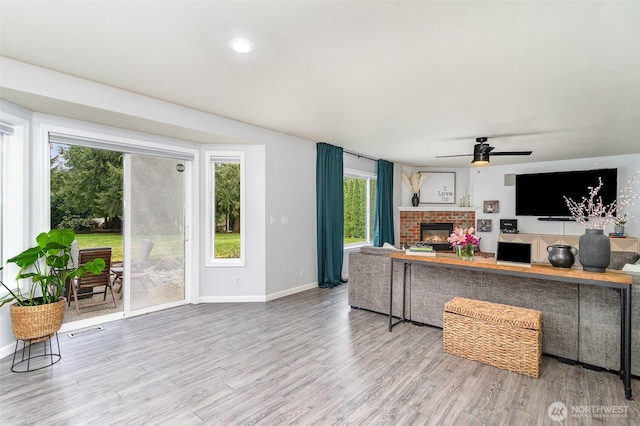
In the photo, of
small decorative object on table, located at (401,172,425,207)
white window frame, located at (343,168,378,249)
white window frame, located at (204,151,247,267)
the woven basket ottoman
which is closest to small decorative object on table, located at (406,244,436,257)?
the woven basket ottoman

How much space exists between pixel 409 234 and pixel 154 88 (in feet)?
20.2

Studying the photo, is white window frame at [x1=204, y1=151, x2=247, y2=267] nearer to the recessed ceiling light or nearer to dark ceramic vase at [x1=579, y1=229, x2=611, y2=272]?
the recessed ceiling light

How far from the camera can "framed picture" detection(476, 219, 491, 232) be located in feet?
24.3

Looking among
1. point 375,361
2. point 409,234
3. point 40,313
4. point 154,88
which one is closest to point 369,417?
point 375,361

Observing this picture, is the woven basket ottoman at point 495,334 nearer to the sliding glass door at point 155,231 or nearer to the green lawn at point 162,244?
the green lawn at point 162,244

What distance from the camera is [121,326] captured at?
11.4 ft

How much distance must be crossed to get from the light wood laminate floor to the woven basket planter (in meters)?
0.28

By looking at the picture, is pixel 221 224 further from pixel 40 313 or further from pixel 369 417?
pixel 369 417

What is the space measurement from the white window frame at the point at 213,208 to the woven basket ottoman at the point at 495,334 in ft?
9.13

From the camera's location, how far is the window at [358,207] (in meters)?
6.36

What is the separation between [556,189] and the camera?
21.5ft

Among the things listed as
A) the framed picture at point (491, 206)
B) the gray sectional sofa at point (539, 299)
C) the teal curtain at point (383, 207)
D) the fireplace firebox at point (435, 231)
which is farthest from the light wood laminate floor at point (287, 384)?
the framed picture at point (491, 206)

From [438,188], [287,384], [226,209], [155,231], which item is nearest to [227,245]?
[226,209]

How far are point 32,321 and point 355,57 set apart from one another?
3315mm
